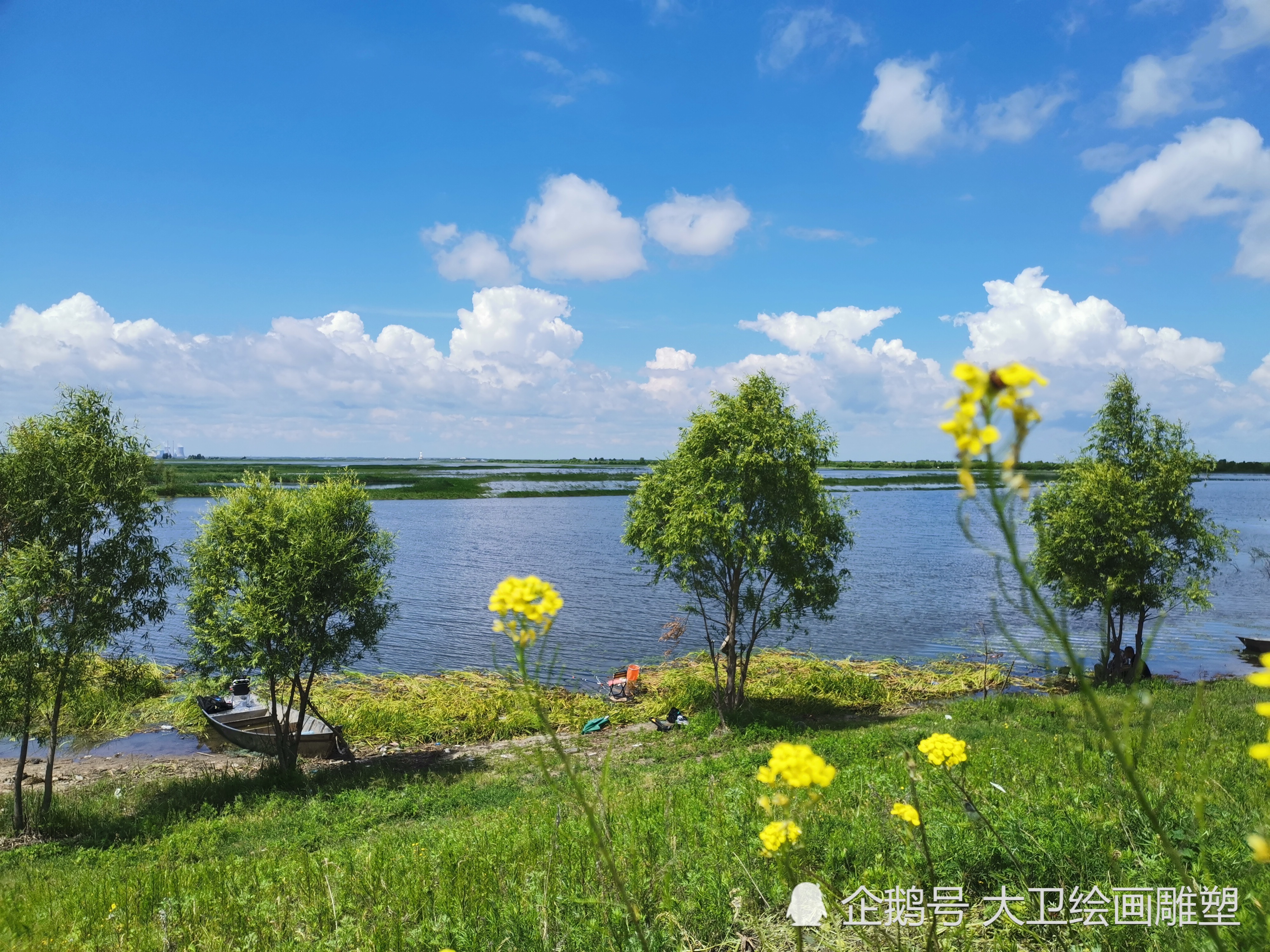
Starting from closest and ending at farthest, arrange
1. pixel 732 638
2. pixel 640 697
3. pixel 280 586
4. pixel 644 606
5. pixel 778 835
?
1. pixel 778 835
2. pixel 280 586
3. pixel 732 638
4. pixel 640 697
5. pixel 644 606

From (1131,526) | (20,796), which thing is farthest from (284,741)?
(1131,526)

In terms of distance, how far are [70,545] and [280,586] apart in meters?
4.25

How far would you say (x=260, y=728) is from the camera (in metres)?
24.2

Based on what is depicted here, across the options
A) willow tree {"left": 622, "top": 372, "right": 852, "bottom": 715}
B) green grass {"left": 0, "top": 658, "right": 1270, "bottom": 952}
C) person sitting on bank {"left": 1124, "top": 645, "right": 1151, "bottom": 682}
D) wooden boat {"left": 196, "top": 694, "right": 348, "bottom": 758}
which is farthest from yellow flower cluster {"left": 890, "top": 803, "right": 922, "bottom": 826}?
person sitting on bank {"left": 1124, "top": 645, "right": 1151, "bottom": 682}

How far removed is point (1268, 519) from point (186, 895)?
114209mm

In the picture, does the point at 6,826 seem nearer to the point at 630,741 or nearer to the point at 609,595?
the point at 630,741

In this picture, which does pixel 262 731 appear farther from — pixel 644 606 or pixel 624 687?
pixel 644 606

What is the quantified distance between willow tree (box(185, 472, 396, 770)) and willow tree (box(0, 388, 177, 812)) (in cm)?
174

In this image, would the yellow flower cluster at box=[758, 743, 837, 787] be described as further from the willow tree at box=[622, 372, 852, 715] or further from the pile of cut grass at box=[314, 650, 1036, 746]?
the pile of cut grass at box=[314, 650, 1036, 746]

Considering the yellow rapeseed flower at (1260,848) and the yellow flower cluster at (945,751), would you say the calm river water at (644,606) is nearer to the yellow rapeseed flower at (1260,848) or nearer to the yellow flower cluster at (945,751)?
the yellow flower cluster at (945,751)

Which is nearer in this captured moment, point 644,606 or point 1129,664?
point 1129,664

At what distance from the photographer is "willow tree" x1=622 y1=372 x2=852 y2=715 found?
1977 centimetres

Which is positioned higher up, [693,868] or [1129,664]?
[693,868]

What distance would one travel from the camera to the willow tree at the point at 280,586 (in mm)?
17578
